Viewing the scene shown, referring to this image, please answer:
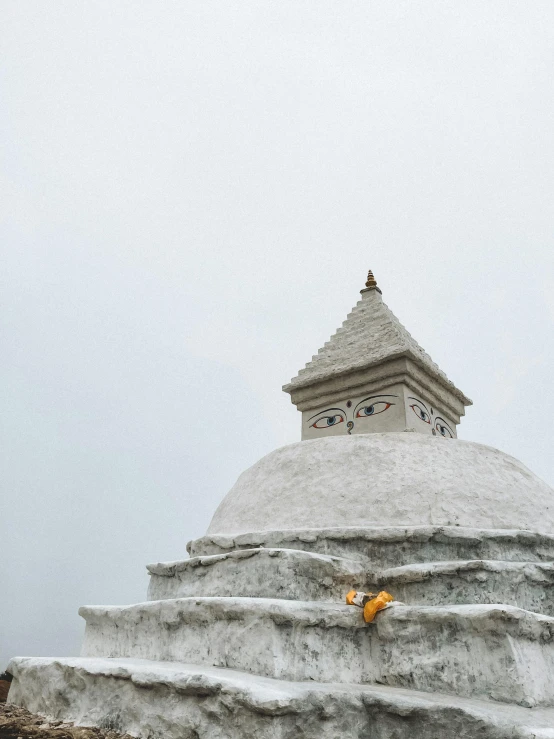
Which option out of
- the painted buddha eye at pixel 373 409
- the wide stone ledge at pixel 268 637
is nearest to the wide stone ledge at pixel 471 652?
the wide stone ledge at pixel 268 637

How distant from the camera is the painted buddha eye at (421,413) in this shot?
304 inches

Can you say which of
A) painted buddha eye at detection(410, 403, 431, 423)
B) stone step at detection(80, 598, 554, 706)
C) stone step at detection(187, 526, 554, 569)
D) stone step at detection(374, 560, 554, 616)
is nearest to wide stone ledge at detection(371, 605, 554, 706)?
stone step at detection(80, 598, 554, 706)

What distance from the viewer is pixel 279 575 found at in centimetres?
466

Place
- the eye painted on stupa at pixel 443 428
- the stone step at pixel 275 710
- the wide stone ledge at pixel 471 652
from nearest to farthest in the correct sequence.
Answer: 1. the stone step at pixel 275 710
2. the wide stone ledge at pixel 471 652
3. the eye painted on stupa at pixel 443 428

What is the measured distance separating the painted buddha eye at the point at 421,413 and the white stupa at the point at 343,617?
102 cm

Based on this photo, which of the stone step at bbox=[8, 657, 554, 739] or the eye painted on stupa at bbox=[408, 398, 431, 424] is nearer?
the stone step at bbox=[8, 657, 554, 739]

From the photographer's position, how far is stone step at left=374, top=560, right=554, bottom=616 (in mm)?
4406

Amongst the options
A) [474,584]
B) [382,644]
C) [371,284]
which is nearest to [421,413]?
[371,284]

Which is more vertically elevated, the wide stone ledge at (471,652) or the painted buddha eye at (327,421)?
the painted buddha eye at (327,421)

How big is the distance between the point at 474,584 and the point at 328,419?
3854 mm

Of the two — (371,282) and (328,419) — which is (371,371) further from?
(371,282)

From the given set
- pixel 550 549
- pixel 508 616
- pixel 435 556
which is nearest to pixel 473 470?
pixel 550 549

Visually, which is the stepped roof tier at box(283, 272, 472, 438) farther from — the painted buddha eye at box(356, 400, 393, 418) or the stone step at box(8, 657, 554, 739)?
the stone step at box(8, 657, 554, 739)

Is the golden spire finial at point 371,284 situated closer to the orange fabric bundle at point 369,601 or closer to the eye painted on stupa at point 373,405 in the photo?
the eye painted on stupa at point 373,405
